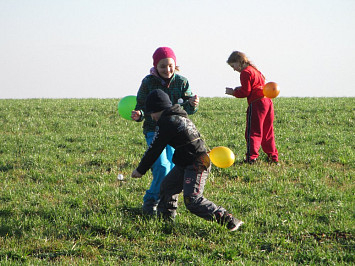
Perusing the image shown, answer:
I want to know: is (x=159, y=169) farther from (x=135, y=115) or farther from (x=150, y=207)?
(x=135, y=115)

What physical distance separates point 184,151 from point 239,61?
383 centimetres

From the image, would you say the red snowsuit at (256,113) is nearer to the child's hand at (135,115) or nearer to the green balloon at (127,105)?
the green balloon at (127,105)

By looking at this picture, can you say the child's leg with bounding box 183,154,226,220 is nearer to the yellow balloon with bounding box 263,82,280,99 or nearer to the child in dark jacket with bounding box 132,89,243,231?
the child in dark jacket with bounding box 132,89,243,231

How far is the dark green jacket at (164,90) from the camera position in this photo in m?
6.07

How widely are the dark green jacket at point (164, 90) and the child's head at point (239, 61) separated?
2.68 metres

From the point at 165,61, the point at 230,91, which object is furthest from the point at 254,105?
the point at 165,61

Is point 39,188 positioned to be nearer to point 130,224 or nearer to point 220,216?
point 130,224

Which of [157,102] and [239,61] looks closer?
[157,102]

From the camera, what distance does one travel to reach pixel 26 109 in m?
16.2

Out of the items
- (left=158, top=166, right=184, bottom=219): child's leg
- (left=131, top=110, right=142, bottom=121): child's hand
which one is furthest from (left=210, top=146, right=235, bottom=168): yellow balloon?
(left=131, top=110, right=142, bottom=121): child's hand

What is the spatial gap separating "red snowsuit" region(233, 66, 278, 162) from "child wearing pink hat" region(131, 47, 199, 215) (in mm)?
2615

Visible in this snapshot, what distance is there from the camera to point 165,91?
608 cm

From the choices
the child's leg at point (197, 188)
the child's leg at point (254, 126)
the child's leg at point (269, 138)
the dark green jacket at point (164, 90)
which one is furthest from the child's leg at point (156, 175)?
the child's leg at point (269, 138)

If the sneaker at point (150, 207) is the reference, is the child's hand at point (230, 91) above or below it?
above
